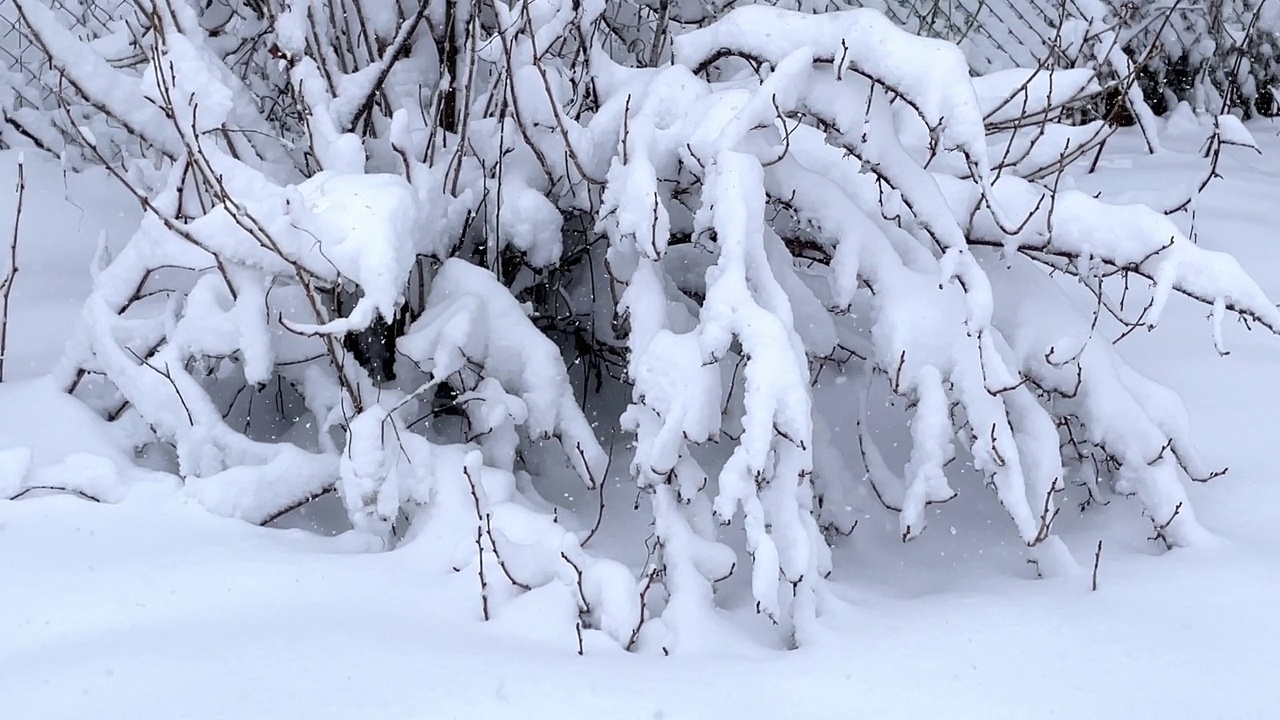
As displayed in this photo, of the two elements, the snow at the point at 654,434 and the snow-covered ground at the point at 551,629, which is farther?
the snow at the point at 654,434

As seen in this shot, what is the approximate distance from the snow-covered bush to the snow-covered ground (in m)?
0.09

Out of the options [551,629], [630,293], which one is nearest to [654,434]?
[630,293]

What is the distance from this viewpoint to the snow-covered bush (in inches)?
72.0

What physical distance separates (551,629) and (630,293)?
687 mm

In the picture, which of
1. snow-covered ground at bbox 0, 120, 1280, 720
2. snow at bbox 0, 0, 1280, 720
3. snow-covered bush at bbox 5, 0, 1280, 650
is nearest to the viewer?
snow-covered ground at bbox 0, 120, 1280, 720

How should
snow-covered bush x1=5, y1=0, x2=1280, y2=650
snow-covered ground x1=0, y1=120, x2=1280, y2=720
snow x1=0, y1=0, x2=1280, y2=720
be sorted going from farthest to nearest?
snow-covered bush x1=5, y1=0, x2=1280, y2=650
snow x1=0, y1=0, x2=1280, y2=720
snow-covered ground x1=0, y1=120, x2=1280, y2=720

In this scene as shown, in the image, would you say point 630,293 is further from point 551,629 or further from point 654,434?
point 551,629

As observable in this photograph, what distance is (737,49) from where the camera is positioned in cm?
218

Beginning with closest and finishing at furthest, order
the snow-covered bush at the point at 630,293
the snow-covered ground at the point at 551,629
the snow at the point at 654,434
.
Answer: the snow-covered ground at the point at 551,629, the snow at the point at 654,434, the snow-covered bush at the point at 630,293

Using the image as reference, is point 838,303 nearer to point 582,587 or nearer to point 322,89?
point 582,587

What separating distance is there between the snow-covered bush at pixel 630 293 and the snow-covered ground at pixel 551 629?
9 centimetres

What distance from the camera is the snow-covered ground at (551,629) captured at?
150cm

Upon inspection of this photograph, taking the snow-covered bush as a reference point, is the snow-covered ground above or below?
below

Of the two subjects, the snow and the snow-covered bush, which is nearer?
the snow
